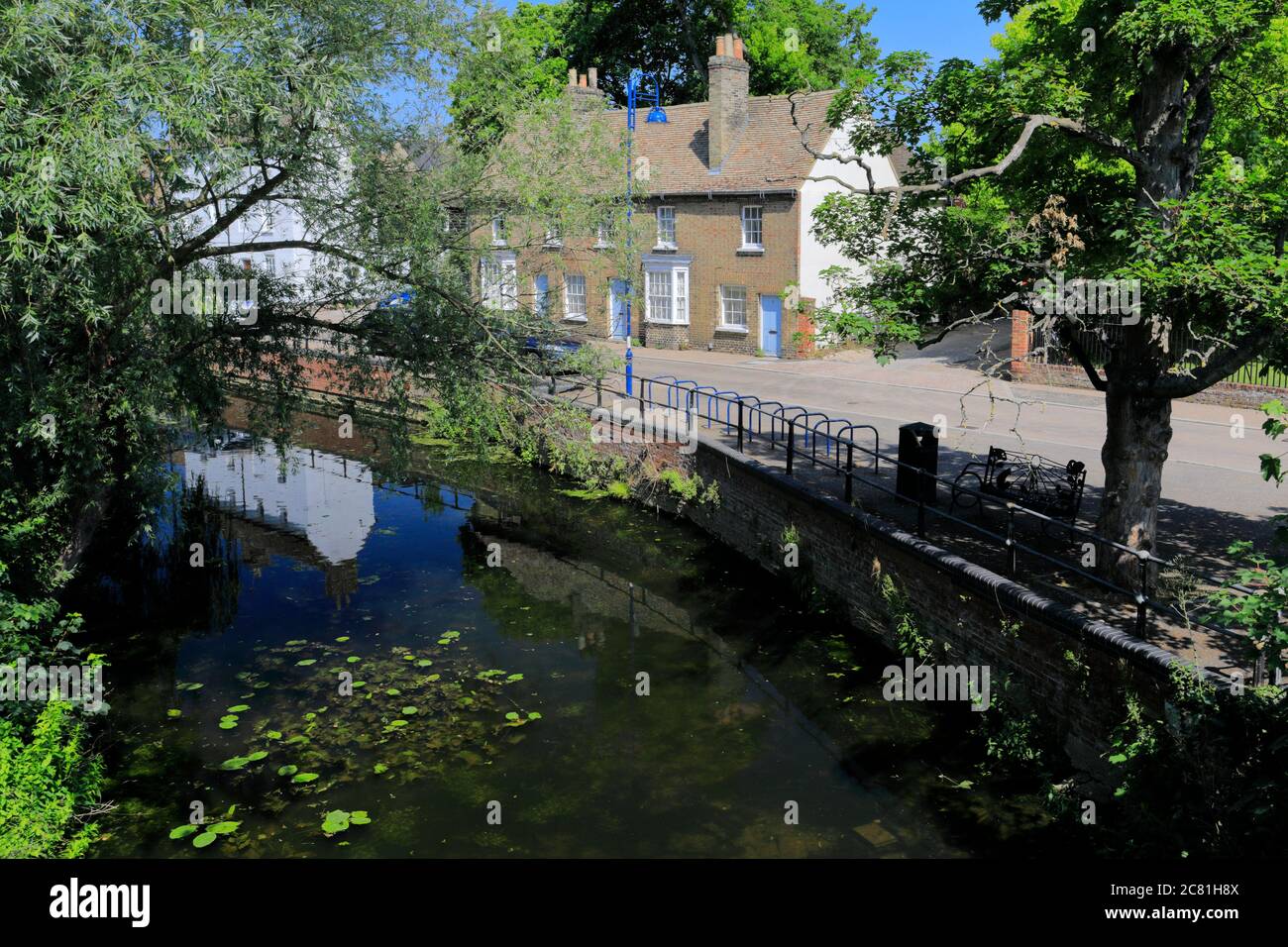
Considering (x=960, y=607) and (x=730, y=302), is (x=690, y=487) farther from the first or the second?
(x=730, y=302)

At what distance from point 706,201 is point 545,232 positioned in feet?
65.0

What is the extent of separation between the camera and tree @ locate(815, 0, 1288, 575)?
30.9ft

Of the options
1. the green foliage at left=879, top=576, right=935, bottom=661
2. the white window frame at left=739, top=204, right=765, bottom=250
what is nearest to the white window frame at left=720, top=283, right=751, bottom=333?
the white window frame at left=739, top=204, right=765, bottom=250

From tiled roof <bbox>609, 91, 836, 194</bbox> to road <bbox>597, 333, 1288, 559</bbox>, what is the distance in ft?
16.6

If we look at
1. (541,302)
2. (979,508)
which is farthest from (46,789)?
(979,508)

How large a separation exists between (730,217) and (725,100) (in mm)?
3639

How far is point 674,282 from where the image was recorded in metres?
35.0

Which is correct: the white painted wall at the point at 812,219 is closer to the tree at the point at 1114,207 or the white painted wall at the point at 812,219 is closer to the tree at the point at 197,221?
the tree at the point at 197,221

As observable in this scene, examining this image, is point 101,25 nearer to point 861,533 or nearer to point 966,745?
point 861,533

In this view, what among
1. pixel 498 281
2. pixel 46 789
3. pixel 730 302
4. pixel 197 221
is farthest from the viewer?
pixel 730 302

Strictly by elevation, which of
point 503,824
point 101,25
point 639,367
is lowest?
point 503,824

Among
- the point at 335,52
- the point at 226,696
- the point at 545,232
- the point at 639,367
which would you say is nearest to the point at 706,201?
the point at 639,367

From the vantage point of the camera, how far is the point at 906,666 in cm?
1281

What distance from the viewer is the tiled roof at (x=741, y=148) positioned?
31.8 metres
